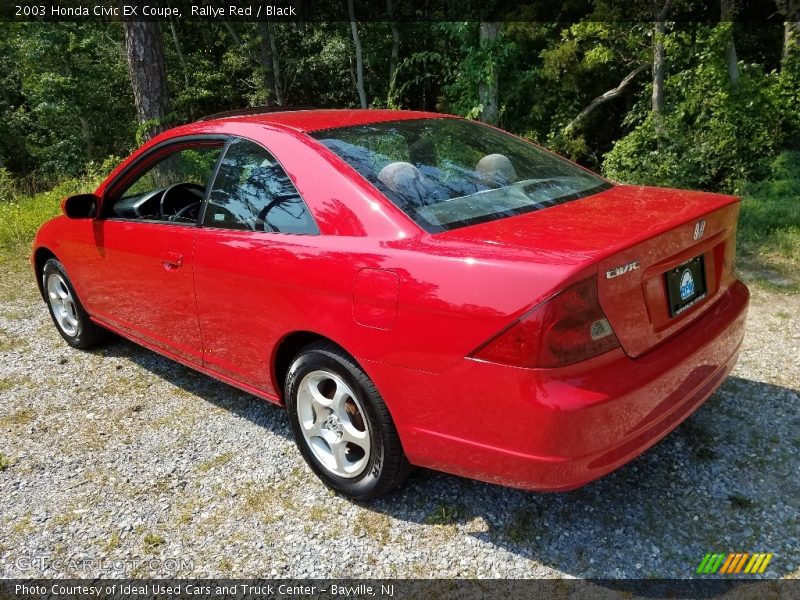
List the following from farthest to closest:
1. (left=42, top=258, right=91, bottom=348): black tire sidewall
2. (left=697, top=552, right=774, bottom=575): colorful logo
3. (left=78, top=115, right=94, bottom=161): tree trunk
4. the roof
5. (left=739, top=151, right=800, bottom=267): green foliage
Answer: (left=78, top=115, right=94, bottom=161): tree trunk, (left=739, top=151, right=800, bottom=267): green foliage, (left=42, top=258, right=91, bottom=348): black tire sidewall, the roof, (left=697, top=552, right=774, bottom=575): colorful logo

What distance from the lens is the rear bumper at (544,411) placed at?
1.92 m

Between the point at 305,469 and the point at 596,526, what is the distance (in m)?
1.35

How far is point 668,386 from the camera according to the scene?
7.12 feet

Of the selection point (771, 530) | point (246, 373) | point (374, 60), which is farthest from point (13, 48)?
point (771, 530)

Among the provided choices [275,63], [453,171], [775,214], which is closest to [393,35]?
[275,63]

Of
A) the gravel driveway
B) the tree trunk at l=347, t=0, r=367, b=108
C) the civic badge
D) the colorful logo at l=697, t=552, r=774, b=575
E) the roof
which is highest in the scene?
the tree trunk at l=347, t=0, r=367, b=108

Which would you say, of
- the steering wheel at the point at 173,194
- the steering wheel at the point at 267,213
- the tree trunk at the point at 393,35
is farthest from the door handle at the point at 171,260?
the tree trunk at the point at 393,35

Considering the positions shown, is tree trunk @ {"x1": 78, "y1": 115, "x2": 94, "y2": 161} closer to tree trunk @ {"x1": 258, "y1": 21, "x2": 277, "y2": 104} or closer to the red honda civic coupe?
tree trunk @ {"x1": 258, "y1": 21, "x2": 277, "y2": 104}

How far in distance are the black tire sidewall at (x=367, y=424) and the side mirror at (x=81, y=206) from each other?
203cm

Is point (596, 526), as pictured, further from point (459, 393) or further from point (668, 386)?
point (459, 393)

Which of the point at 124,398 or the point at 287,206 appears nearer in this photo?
the point at 287,206

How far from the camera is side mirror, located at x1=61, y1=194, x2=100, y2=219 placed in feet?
12.5

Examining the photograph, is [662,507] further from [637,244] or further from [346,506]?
[346,506]

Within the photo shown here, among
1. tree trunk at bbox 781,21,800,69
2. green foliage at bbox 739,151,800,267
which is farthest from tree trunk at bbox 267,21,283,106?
green foliage at bbox 739,151,800,267
